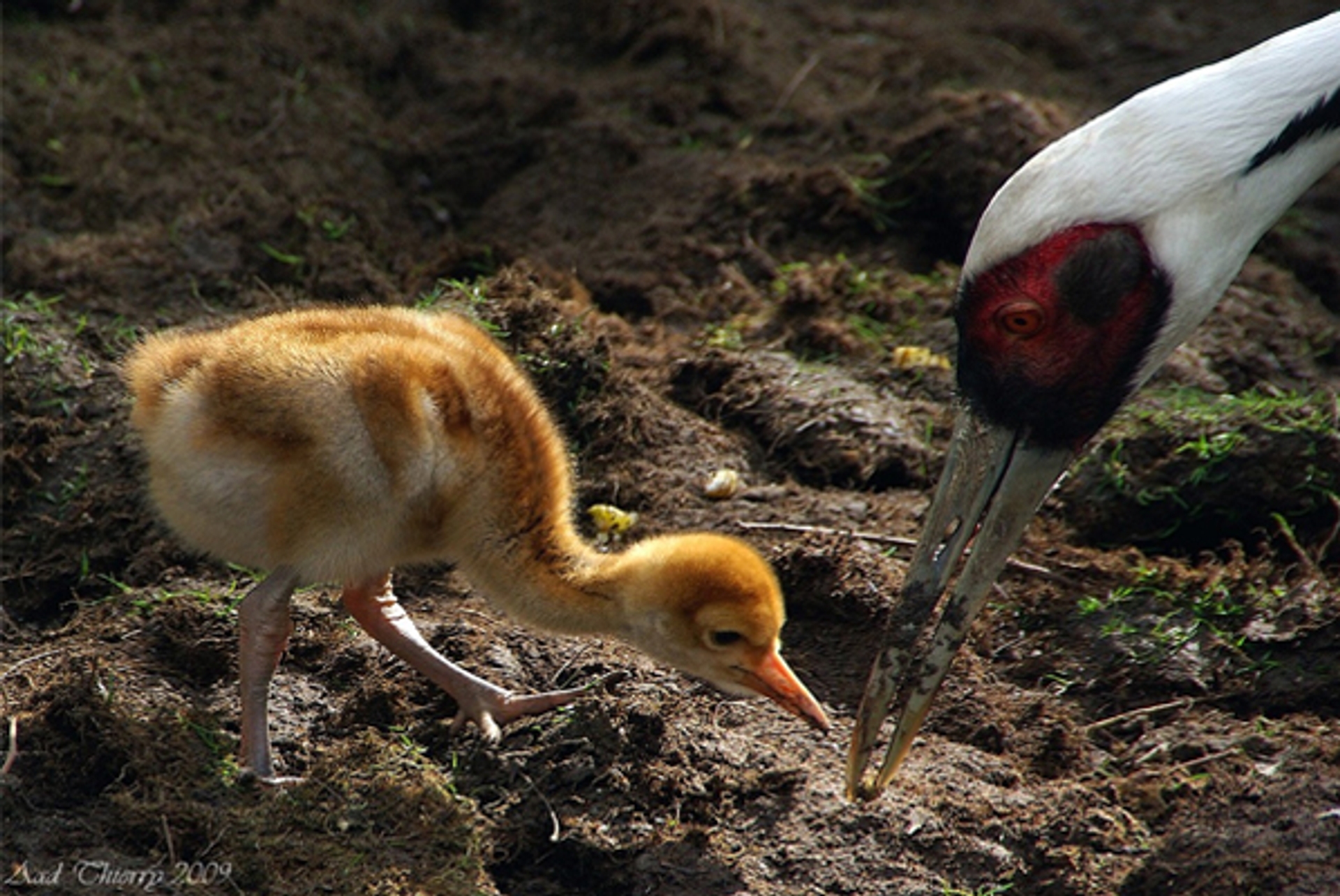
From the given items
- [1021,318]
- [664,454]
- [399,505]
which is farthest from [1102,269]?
[664,454]

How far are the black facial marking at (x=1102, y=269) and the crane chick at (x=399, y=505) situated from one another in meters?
1.01

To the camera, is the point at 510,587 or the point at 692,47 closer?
the point at 510,587

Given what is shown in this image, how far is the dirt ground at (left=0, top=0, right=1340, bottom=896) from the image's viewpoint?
4.19m

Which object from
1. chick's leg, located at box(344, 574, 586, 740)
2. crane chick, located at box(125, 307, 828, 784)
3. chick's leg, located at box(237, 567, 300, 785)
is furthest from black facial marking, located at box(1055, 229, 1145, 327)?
chick's leg, located at box(237, 567, 300, 785)

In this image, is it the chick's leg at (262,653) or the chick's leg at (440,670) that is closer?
the chick's leg at (262,653)

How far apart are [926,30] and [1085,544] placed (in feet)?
13.7

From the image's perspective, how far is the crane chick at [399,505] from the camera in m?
4.24

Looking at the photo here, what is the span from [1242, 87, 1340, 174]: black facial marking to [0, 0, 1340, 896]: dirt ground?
1382 mm

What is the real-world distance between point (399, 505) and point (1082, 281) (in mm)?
1738

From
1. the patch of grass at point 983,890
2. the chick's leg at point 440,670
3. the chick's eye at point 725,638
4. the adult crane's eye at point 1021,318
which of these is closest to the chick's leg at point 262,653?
the chick's leg at point 440,670

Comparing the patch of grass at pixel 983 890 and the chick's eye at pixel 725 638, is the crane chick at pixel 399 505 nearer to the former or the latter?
the chick's eye at pixel 725 638

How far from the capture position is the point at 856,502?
5613mm

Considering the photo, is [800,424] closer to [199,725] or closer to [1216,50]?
[199,725]

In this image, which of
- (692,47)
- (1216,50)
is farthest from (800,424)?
(1216,50)
